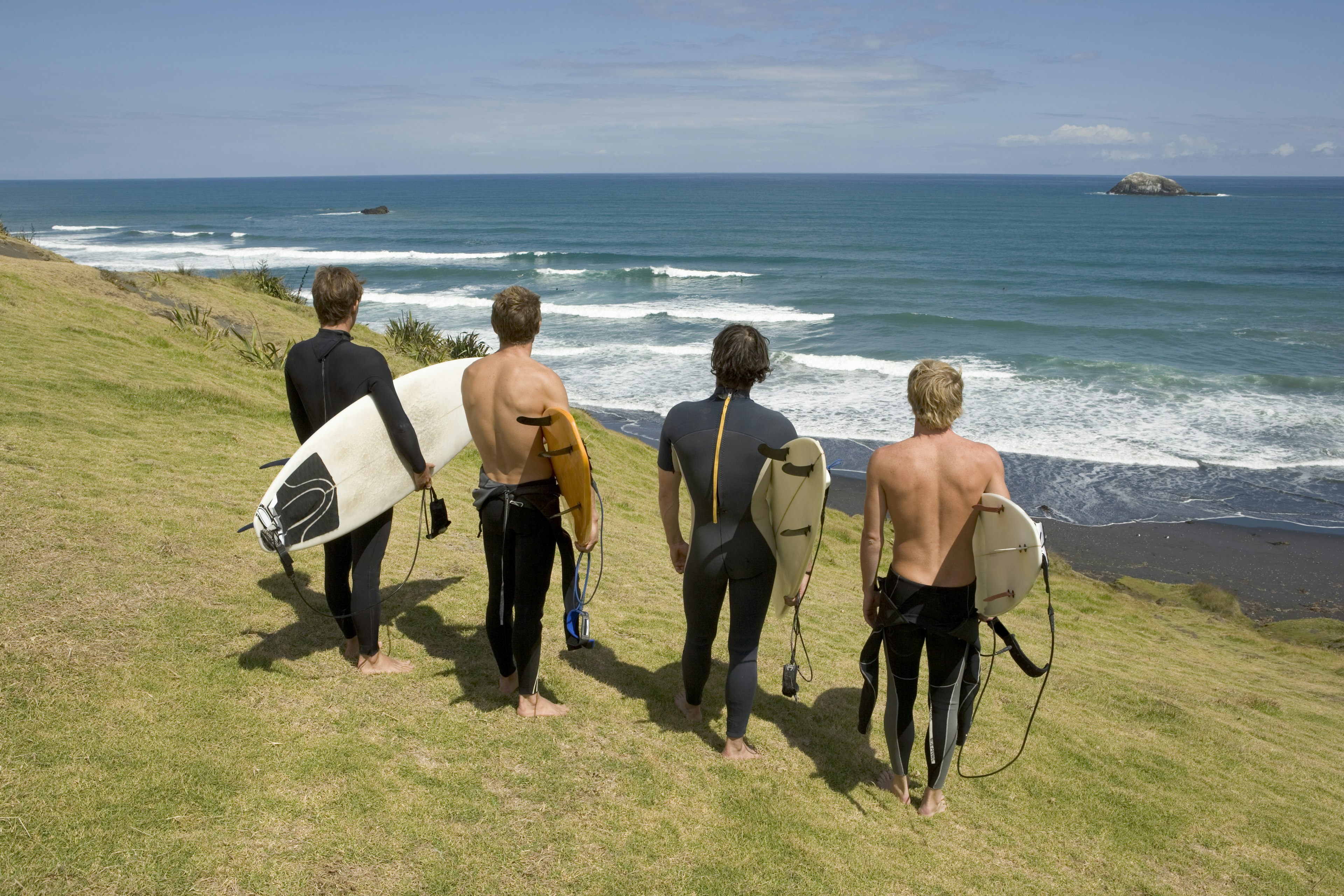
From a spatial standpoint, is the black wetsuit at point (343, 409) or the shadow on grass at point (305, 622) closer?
the black wetsuit at point (343, 409)

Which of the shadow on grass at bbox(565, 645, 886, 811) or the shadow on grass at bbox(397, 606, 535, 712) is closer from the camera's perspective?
the shadow on grass at bbox(565, 645, 886, 811)

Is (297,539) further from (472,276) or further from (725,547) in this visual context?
(472,276)

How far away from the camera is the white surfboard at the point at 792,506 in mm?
3512

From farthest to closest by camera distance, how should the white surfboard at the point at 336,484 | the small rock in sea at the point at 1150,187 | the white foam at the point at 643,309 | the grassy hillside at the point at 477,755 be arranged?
the small rock in sea at the point at 1150,187 → the white foam at the point at 643,309 → the white surfboard at the point at 336,484 → the grassy hillside at the point at 477,755

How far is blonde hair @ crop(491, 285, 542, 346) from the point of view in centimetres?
372

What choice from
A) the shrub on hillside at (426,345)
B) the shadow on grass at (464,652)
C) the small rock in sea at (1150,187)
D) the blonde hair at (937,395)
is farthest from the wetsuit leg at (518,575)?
the small rock in sea at (1150,187)

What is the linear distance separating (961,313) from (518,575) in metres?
31.1

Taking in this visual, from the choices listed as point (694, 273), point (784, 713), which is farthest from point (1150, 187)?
point (784, 713)

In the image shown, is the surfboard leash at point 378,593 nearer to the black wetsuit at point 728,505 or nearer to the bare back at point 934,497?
the black wetsuit at point 728,505

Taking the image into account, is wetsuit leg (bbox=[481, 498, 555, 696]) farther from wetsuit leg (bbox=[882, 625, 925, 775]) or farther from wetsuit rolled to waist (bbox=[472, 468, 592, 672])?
wetsuit leg (bbox=[882, 625, 925, 775])

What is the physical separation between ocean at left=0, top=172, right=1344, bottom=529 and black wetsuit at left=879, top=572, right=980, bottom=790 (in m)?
10.0

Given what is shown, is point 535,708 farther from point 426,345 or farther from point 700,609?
point 426,345

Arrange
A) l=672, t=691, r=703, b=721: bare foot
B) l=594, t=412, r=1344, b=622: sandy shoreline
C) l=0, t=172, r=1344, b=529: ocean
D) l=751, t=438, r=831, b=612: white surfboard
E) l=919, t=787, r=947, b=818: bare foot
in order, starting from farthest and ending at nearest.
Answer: l=0, t=172, r=1344, b=529: ocean → l=594, t=412, r=1344, b=622: sandy shoreline → l=672, t=691, r=703, b=721: bare foot → l=919, t=787, r=947, b=818: bare foot → l=751, t=438, r=831, b=612: white surfboard

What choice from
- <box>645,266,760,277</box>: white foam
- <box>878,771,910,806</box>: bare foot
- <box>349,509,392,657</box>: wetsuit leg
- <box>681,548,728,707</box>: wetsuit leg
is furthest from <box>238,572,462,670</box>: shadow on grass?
<box>645,266,760,277</box>: white foam
